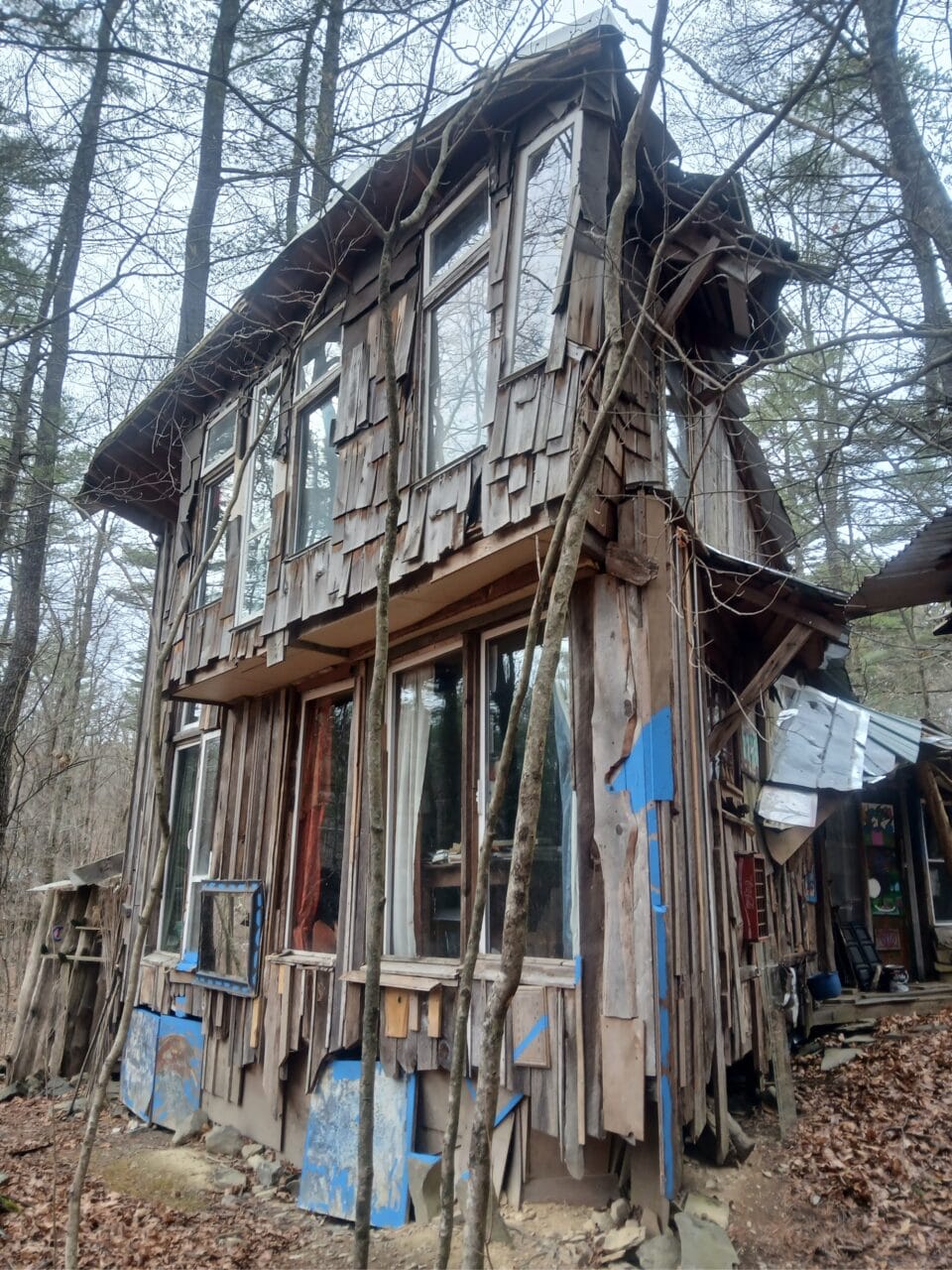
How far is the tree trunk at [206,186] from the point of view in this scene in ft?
20.8

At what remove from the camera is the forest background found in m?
5.16

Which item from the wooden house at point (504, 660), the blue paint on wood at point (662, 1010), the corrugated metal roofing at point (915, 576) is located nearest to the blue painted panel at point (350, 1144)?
the wooden house at point (504, 660)

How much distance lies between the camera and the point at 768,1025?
5754 millimetres

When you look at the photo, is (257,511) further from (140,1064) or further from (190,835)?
(140,1064)

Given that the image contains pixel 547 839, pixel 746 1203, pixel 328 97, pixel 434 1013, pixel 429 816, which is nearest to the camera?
pixel 746 1203

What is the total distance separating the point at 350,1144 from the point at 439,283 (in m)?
5.62

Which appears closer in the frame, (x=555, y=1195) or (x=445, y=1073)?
(x=555, y=1195)

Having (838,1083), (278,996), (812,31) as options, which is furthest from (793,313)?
(278,996)

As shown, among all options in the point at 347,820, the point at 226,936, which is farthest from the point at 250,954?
the point at 347,820

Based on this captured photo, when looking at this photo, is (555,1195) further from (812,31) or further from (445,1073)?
(812,31)

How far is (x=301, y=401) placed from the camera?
7.36 metres

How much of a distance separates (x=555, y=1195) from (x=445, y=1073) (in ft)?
3.13

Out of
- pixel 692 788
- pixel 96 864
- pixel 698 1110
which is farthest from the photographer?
pixel 96 864

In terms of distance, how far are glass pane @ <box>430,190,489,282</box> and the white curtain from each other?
2.76 metres
